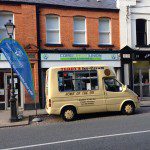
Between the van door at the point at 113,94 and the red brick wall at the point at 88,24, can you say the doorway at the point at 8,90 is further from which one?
the van door at the point at 113,94

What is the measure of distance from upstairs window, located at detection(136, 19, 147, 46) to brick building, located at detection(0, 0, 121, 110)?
5.17ft

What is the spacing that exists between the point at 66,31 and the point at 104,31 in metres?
2.67

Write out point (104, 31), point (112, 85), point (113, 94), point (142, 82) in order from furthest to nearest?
point (142, 82), point (104, 31), point (112, 85), point (113, 94)

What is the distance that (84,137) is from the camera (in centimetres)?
1016

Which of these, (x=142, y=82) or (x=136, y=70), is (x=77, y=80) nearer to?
(x=136, y=70)

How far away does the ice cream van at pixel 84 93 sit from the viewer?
1460 centimetres

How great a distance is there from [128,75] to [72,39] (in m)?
4.49

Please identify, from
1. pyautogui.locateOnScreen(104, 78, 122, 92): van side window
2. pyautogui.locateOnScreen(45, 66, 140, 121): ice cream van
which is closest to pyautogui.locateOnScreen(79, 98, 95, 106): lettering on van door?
pyautogui.locateOnScreen(45, 66, 140, 121): ice cream van

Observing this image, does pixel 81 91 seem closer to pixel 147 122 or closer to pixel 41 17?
pixel 147 122

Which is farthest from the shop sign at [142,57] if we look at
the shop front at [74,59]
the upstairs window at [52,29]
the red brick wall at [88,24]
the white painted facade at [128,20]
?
the upstairs window at [52,29]

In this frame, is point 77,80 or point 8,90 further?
point 8,90

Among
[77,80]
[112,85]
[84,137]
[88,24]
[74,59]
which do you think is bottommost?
[84,137]

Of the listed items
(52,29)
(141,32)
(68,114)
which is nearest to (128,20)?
(141,32)

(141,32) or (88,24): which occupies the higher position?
(88,24)
